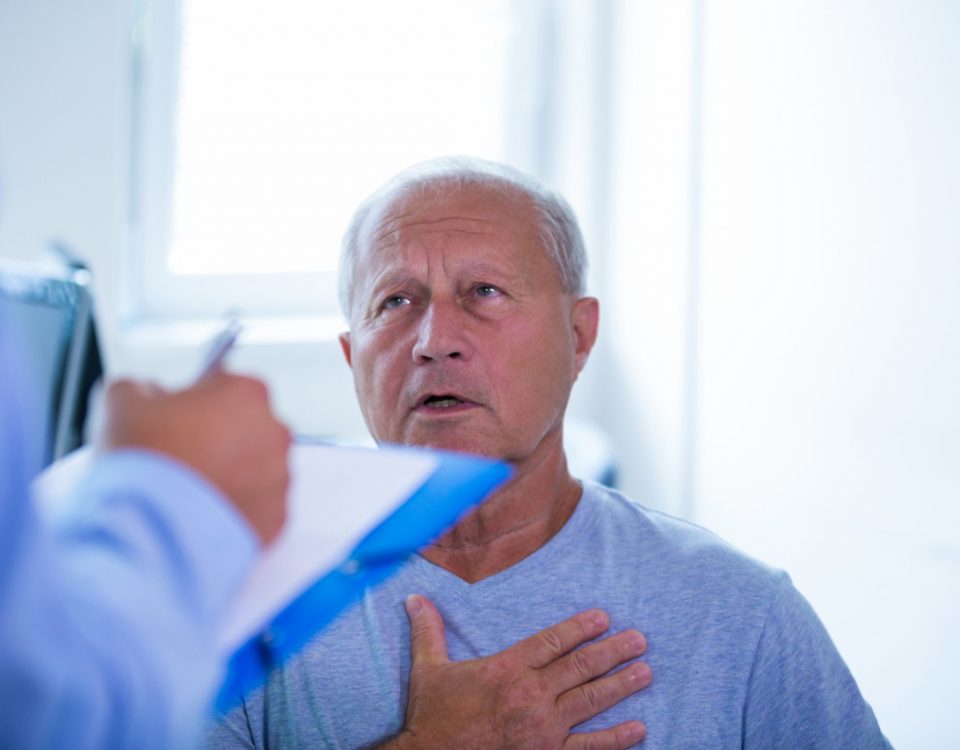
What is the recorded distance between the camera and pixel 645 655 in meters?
1.13

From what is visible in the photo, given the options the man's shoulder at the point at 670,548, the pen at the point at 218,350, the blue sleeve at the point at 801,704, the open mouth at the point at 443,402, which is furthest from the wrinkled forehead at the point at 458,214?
the pen at the point at 218,350

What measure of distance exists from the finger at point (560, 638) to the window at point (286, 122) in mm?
1934

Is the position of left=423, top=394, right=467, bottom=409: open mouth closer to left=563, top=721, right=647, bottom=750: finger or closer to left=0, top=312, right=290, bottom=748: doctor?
left=563, top=721, right=647, bottom=750: finger

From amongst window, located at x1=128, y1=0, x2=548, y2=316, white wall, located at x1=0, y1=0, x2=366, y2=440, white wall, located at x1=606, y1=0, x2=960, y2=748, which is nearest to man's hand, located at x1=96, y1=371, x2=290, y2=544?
white wall, located at x1=606, y1=0, x2=960, y2=748

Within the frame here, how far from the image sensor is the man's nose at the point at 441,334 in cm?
124

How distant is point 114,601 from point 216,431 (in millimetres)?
88

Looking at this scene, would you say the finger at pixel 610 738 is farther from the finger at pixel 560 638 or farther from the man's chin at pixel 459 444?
the man's chin at pixel 459 444

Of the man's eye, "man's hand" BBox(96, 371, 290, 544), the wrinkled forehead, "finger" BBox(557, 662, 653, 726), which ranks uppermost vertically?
the wrinkled forehead

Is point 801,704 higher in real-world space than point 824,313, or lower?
lower

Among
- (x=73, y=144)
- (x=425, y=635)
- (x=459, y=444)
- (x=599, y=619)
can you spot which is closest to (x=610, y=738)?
→ (x=599, y=619)

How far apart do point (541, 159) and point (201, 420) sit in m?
2.84

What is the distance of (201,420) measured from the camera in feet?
1.44

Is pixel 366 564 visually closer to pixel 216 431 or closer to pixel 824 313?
pixel 216 431

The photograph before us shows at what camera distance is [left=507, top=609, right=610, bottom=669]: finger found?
42.4 inches
